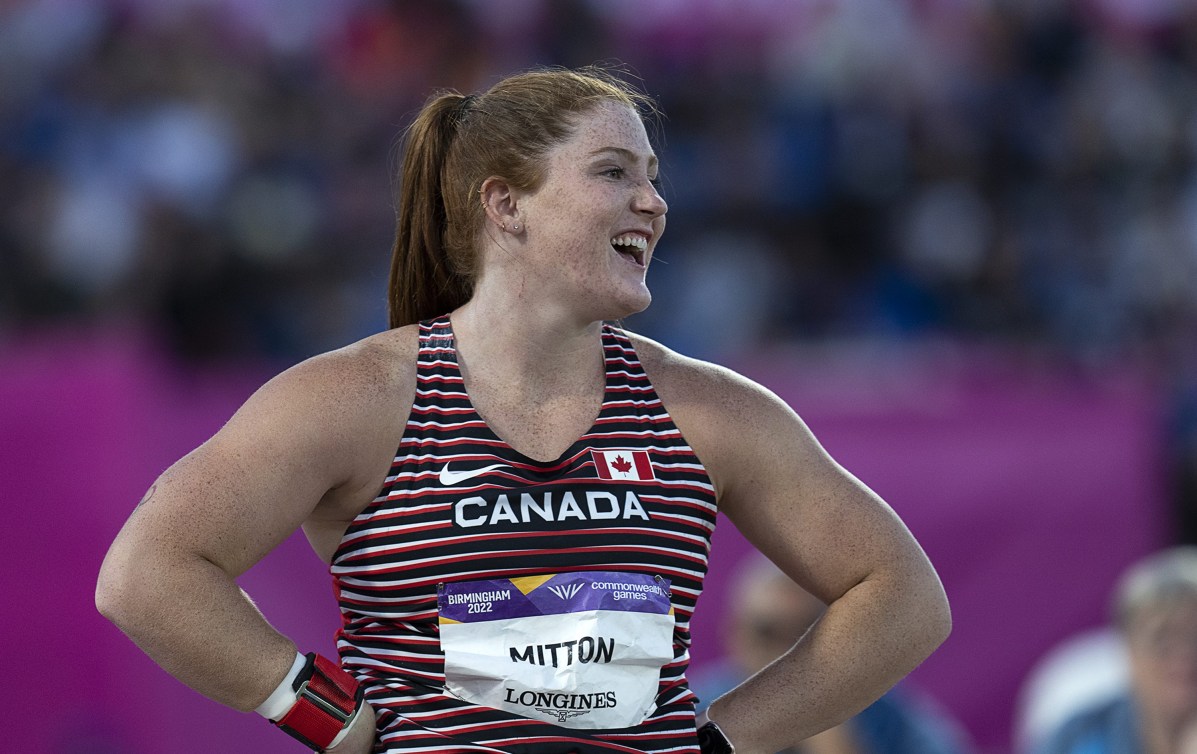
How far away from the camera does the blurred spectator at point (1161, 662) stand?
14.3ft

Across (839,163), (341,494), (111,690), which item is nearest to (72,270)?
(111,690)

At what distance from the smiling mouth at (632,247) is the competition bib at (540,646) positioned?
494 mm

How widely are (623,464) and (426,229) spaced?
21.3 inches

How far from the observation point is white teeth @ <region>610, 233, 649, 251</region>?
257cm

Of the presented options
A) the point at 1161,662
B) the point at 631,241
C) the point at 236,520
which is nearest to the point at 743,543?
the point at 1161,662

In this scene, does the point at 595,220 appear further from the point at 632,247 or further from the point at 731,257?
the point at 731,257

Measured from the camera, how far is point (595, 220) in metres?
2.54

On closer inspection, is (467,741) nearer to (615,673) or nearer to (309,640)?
(615,673)

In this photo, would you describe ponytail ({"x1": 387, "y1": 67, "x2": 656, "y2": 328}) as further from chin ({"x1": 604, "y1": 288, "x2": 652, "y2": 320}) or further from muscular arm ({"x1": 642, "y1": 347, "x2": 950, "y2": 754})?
muscular arm ({"x1": 642, "y1": 347, "x2": 950, "y2": 754})

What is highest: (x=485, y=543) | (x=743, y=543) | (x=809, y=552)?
(x=743, y=543)

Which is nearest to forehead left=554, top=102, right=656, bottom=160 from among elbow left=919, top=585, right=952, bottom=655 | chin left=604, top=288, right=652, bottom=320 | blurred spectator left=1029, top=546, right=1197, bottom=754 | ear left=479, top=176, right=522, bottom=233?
ear left=479, top=176, right=522, bottom=233

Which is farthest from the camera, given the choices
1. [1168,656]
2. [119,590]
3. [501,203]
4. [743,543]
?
[743,543]

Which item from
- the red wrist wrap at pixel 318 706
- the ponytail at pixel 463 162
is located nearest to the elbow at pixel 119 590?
the red wrist wrap at pixel 318 706

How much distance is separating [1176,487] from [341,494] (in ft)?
14.5
